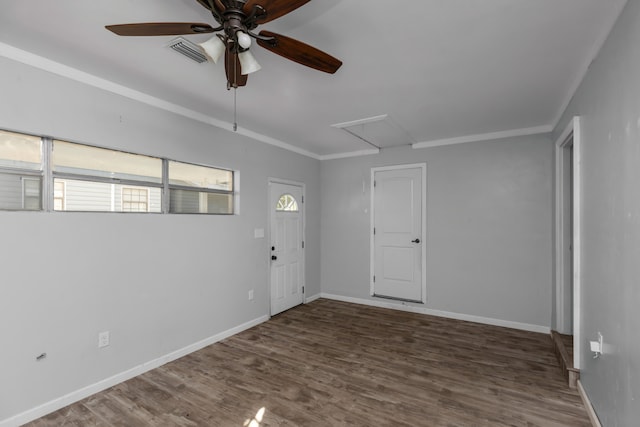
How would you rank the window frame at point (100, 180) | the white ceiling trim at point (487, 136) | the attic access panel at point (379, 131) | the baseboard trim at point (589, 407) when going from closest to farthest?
1. the baseboard trim at point (589, 407)
2. the window frame at point (100, 180)
3. the attic access panel at point (379, 131)
4. the white ceiling trim at point (487, 136)

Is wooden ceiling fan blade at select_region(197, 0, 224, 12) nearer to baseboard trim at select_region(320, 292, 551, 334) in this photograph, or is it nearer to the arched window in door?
the arched window in door

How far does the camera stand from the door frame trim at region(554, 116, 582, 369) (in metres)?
2.42

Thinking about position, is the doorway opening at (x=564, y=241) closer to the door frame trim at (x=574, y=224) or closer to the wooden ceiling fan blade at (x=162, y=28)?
the door frame trim at (x=574, y=224)

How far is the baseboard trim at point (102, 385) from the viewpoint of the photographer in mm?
2098

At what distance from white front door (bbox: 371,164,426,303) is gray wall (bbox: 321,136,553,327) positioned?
13cm

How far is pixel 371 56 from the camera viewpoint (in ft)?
7.13

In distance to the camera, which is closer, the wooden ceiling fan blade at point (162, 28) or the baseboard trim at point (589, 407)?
the wooden ceiling fan blade at point (162, 28)

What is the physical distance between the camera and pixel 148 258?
112 inches

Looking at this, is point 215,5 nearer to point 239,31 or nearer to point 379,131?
point 239,31

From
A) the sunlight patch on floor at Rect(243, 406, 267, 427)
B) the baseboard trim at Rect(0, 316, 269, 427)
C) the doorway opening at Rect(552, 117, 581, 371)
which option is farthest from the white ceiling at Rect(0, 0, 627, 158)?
the sunlight patch on floor at Rect(243, 406, 267, 427)

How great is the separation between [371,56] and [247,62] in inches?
38.2

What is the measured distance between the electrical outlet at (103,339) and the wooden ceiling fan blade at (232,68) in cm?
227

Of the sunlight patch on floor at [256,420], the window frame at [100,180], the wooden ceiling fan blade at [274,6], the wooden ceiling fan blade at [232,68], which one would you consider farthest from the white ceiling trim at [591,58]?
the window frame at [100,180]

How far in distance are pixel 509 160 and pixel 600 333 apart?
101 inches
